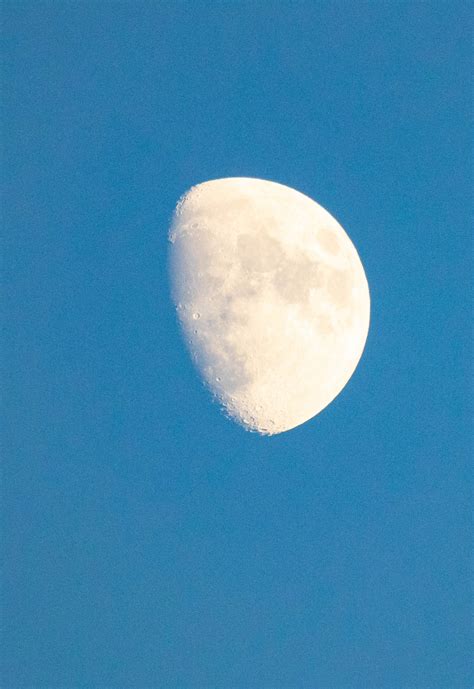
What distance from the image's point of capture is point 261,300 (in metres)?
14.9

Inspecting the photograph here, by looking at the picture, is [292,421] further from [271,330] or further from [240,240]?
[240,240]

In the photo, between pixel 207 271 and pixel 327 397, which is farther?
pixel 327 397

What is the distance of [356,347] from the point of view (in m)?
16.9

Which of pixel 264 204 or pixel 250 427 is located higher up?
pixel 264 204

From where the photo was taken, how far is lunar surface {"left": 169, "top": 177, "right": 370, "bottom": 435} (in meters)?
15.0

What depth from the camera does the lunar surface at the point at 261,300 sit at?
591 inches

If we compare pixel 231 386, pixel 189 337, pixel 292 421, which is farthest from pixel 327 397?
pixel 189 337

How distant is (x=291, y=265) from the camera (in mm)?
15164

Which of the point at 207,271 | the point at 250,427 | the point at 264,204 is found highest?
the point at 264,204

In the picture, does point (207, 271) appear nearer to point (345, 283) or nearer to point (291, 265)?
point (291, 265)

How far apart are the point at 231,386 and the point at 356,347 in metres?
3.19

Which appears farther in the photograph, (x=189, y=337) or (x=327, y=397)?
(x=327, y=397)

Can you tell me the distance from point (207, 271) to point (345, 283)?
310 centimetres

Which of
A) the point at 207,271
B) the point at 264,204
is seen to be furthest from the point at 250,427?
the point at 264,204
